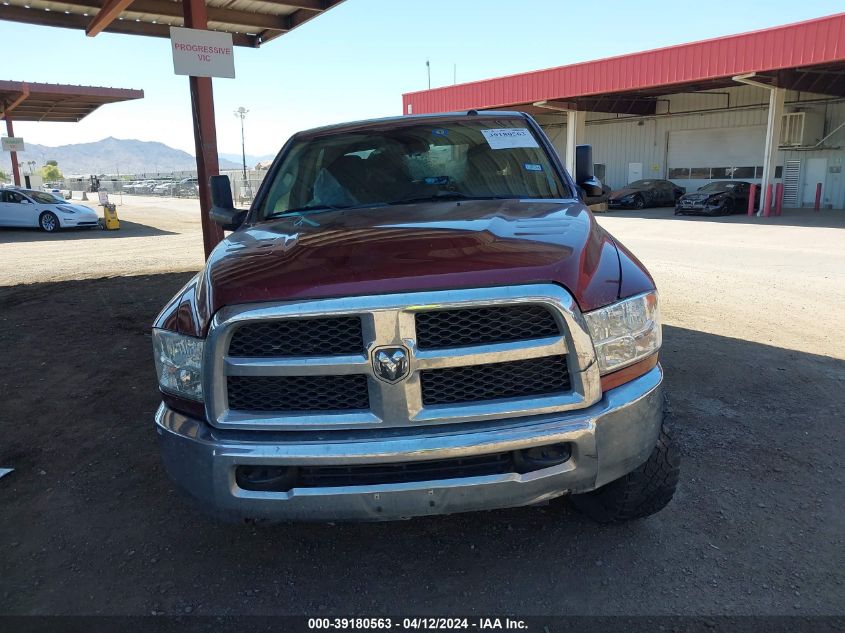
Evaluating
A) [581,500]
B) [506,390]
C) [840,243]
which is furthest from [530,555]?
[840,243]

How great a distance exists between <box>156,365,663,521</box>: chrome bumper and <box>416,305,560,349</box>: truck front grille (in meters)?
0.29

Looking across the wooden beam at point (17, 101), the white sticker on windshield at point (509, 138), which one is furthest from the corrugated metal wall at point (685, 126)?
the white sticker on windshield at point (509, 138)

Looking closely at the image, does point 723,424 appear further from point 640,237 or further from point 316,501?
point 640,237

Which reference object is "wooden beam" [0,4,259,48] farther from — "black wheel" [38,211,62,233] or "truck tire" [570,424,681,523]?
"black wheel" [38,211,62,233]

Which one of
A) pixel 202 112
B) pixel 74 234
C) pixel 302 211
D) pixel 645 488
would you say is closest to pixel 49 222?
pixel 74 234

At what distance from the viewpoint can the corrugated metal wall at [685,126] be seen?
25516 millimetres

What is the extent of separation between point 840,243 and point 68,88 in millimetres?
30522

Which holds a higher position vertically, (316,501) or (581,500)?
(316,501)

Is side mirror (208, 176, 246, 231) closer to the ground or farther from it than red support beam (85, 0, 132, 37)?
closer to the ground

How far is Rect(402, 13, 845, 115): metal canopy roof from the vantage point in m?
18.6

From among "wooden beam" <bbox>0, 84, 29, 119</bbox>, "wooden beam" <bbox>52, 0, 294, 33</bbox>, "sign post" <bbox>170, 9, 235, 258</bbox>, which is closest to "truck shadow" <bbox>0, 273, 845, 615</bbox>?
"sign post" <bbox>170, 9, 235, 258</bbox>

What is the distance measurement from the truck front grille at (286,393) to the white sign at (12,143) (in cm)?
3608

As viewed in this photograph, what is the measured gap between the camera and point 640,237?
611 inches

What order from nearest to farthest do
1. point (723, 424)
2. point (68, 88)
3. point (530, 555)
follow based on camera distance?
1. point (530, 555)
2. point (723, 424)
3. point (68, 88)
